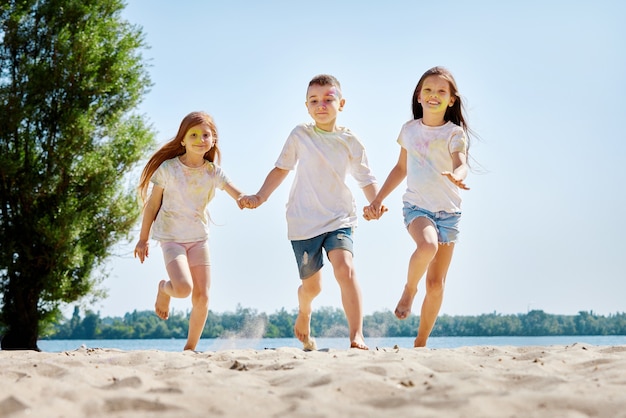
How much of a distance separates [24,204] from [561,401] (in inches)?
546

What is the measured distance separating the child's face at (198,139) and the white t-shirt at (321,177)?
0.75 m

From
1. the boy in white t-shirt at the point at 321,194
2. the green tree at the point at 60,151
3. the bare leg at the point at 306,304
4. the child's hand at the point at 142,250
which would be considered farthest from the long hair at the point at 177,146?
the green tree at the point at 60,151

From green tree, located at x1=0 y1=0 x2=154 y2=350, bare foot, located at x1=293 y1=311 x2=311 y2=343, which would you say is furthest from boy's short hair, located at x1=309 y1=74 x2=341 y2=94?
green tree, located at x1=0 y1=0 x2=154 y2=350

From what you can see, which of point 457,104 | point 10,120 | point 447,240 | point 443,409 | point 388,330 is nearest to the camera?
point 443,409

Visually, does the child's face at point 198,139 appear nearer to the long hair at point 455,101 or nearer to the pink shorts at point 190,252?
the pink shorts at point 190,252

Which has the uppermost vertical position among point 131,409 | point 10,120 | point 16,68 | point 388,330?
point 16,68

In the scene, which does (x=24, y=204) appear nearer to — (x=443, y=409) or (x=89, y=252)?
(x=89, y=252)

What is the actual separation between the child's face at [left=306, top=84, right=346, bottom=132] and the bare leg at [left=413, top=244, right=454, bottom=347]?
1460 millimetres

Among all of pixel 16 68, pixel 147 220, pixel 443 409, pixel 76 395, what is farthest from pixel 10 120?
pixel 443 409

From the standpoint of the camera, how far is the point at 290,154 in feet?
22.1

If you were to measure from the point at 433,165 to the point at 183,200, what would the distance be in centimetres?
225

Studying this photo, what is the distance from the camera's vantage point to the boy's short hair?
6.59 meters

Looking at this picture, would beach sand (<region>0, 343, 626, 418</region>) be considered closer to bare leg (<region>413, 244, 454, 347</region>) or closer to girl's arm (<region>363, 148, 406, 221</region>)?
bare leg (<region>413, 244, 454, 347</region>)

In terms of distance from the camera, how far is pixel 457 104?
6789 millimetres
